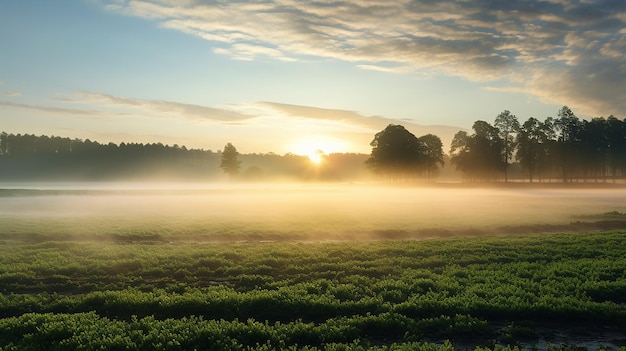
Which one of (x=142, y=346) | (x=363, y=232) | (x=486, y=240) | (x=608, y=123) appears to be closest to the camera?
(x=142, y=346)

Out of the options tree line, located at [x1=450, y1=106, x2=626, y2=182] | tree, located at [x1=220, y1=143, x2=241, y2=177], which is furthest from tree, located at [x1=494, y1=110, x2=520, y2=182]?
tree, located at [x1=220, y1=143, x2=241, y2=177]

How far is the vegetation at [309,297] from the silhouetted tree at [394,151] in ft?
332

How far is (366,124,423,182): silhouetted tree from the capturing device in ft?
415

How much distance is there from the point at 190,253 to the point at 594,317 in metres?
19.5

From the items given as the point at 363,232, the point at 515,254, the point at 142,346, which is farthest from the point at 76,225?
the point at 515,254

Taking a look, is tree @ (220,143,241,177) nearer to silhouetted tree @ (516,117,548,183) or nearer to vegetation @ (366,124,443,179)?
vegetation @ (366,124,443,179)

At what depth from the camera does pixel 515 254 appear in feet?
79.5

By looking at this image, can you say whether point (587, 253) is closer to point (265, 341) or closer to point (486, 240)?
point (486, 240)

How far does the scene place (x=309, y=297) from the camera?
16172 mm

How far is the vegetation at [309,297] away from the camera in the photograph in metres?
12.8

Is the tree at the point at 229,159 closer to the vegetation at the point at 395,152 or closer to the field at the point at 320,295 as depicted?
the vegetation at the point at 395,152

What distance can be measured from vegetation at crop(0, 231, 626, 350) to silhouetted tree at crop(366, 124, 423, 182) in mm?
101179

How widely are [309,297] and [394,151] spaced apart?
4466 inches

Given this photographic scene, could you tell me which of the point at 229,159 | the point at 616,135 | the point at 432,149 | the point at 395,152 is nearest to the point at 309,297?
the point at 395,152
